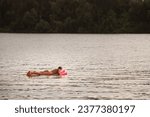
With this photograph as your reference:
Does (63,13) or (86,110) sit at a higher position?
(63,13)

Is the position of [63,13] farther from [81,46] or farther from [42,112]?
[81,46]

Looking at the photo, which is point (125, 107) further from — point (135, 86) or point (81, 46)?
point (81, 46)

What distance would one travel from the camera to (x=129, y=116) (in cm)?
578

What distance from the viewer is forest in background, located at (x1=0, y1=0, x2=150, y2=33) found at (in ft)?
29.6

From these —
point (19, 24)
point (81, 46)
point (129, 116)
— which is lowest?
point (81, 46)

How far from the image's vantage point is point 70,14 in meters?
9.55

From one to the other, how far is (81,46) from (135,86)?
13387mm

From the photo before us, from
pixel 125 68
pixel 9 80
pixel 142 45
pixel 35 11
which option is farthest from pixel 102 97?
pixel 142 45

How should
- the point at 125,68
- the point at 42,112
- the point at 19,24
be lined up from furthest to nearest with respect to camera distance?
the point at 125,68
the point at 19,24
the point at 42,112

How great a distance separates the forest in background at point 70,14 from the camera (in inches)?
355

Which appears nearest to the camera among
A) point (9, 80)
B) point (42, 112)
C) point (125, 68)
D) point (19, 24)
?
point (42, 112)

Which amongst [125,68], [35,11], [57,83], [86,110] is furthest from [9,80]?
[86,110]

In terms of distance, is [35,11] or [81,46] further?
[81,46]

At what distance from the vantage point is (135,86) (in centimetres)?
1066
